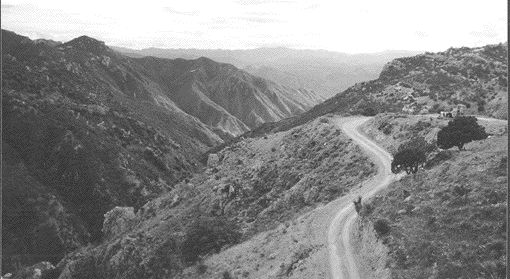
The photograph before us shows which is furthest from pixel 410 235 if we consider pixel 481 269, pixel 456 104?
pixel 456 104

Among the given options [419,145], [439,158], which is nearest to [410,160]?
[439,158]

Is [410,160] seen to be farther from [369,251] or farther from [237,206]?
[237,206]

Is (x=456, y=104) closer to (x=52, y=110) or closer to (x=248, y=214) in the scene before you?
(x=248, y=214)

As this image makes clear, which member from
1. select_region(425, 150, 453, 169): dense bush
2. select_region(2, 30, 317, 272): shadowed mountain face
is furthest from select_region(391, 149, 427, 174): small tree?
select_region(2, 30, 317, 272): shadowed mountain face

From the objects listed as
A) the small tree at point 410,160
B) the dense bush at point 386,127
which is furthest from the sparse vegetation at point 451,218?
the dense bush at point 386,127

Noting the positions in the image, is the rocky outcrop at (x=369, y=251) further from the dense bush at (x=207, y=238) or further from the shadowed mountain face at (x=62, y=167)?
the shadowed mountain face at (x=62, y=167)

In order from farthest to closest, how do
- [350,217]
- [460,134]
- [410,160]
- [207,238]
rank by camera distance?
[207,238]
[460,134]
[410,160]
[350,217]

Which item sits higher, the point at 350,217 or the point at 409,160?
the point at 409,160
